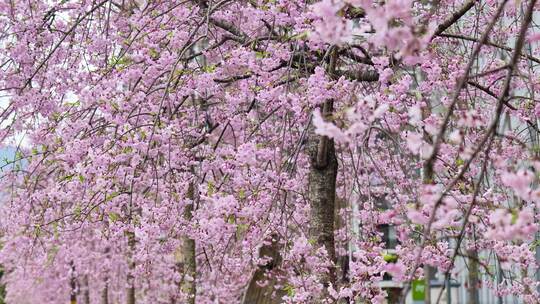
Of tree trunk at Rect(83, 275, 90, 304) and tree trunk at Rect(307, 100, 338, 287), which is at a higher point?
tree trunk at Rect(83, 275, 90, 304)

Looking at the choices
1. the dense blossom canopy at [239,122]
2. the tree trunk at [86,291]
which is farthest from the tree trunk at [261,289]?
the tree trunk at [86,291]

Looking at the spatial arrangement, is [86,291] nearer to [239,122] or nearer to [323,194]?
[323,194]

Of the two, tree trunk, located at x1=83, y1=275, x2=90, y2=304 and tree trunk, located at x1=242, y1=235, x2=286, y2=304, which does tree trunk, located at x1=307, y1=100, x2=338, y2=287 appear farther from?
tree trunk, located at x1=83, y1=275, x2=90, y2=304

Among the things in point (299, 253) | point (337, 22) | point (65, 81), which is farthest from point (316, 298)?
point (337, 22)

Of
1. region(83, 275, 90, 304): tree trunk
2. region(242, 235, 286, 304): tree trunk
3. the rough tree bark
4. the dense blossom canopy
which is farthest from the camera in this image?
region(83, 275, 90, 304): tree trunk

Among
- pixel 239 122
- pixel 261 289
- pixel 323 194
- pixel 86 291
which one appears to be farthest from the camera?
pixel 86 291

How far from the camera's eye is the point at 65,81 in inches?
290

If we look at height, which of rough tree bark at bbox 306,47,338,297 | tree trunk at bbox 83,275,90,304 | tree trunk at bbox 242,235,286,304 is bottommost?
rough tree bark at bbox 306,47,338,297

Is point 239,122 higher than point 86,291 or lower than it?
lower

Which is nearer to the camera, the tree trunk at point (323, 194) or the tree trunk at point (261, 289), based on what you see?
the tree trunk at point (323, 194)

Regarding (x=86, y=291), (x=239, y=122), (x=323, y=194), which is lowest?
(x=323, y=194)

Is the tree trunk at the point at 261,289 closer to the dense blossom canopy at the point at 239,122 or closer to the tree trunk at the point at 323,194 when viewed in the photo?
the dense blossom canopy at the point at 239,122

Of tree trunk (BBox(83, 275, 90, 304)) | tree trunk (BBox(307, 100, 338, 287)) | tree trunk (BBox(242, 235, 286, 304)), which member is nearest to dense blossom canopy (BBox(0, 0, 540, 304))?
tree trunk (BBox(307, 100, 338, 287))

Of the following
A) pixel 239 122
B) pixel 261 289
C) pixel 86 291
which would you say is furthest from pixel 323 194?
pixel 86 291
